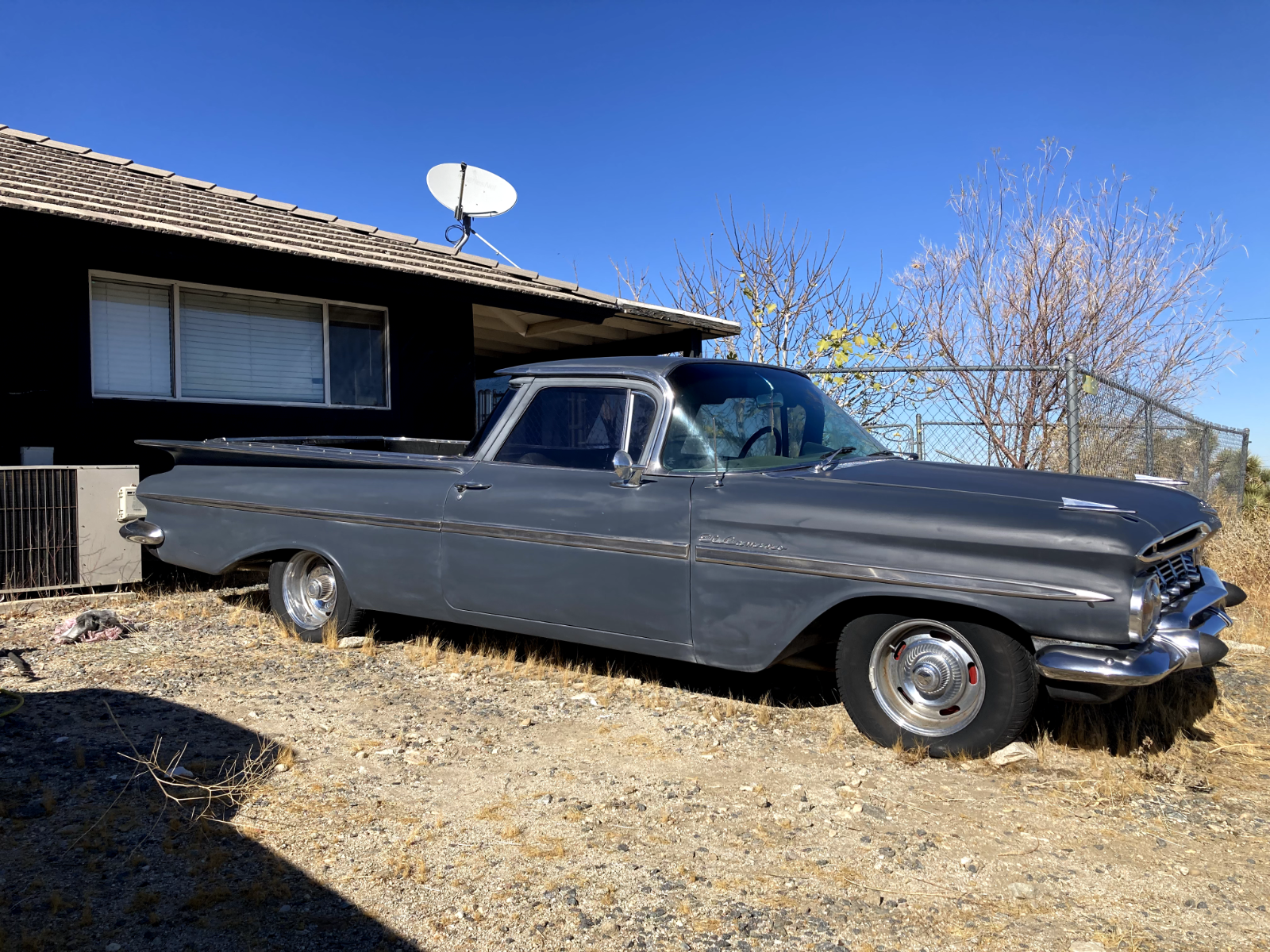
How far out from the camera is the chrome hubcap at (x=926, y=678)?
3.58m

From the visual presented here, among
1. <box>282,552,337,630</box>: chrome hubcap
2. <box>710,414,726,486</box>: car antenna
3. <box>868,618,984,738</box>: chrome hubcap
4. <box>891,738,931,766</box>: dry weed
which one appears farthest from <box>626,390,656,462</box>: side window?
<box>282,552,337,630</box>: chrome hubcap

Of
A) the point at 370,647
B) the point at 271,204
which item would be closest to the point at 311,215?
the point at 271,204

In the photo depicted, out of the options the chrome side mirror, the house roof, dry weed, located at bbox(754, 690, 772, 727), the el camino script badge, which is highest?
the house roof

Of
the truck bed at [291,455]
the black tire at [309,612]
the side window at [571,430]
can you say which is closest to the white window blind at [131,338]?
the truck bed at [291,455]

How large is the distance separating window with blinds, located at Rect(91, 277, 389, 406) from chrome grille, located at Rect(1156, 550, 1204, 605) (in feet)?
24.9

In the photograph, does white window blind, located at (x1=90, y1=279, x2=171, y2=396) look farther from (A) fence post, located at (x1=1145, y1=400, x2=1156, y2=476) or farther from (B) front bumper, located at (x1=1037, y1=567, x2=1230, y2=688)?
(A) fence post, located at (x1=1145, y1=400, x2=1156, y2=476)

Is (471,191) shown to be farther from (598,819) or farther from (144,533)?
(598,819)

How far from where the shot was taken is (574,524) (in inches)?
171

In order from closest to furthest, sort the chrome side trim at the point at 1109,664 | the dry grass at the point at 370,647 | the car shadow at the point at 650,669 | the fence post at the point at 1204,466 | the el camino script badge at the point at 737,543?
1. the chrome side trim at the point at 1109,664
2. the el camino script badge at the point at 737,543
3. the car shadow at the point at 650,669
4. the dry grass at the point at 370,647
5. the fence post at the point at 1204,466

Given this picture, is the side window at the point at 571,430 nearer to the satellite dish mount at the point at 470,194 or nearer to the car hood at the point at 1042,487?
the car hood at the point at 1042,487

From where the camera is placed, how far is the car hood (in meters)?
3.56

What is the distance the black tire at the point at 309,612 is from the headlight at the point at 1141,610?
3922 millimetres

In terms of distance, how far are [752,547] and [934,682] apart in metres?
0.88

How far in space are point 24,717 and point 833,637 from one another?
138 inches
